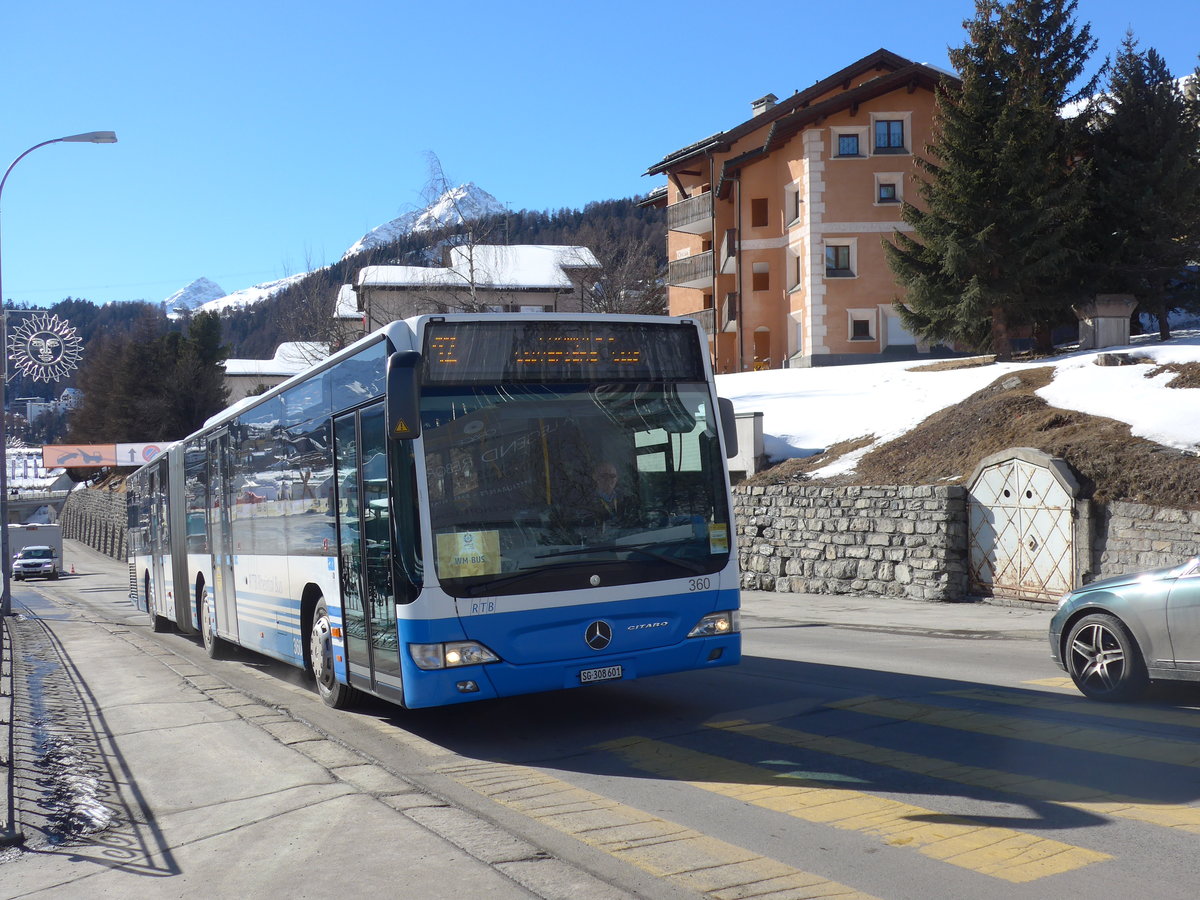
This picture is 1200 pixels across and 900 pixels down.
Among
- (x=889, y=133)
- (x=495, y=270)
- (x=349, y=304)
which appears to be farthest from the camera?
(x=349, y=304)

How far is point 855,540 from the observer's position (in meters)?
20.5

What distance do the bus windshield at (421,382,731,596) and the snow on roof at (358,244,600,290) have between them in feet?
99.9

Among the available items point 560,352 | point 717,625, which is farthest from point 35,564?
point 717,625

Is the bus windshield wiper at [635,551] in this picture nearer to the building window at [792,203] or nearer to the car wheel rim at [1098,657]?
the car wheel rim at [1098,657]

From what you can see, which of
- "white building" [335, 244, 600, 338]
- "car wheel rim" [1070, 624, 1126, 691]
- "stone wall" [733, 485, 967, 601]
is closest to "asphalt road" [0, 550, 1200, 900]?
"car wheel rim" [1070, 624, 1126, 691]

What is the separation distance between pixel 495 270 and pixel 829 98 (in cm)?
1525

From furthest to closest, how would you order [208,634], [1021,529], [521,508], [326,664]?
1. [1021,529]
2. [208,634]
3. [326,664]
4. [521,508]

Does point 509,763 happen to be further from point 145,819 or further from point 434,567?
point 145,819

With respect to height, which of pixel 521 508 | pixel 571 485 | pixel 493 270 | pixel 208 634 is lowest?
pixel 208 634

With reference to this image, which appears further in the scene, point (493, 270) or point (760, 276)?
point (493, 270)

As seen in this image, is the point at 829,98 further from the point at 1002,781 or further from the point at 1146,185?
the point at 1002,781

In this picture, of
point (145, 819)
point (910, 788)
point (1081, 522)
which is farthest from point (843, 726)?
point (1081, 522)

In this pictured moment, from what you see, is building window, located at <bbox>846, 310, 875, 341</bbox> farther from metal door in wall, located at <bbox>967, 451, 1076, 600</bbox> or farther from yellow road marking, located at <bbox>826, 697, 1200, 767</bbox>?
yellow road marking, located at <bbox>826, 697, 1200, 767</bbox>

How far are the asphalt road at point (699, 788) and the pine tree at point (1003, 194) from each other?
77.3ft
